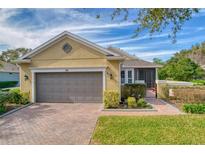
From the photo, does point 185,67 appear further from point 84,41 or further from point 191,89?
point 84,41

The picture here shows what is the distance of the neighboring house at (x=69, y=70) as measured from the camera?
13859mm

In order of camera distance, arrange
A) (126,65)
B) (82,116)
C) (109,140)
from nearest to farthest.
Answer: (109,140) → (82,116) → (126,65)

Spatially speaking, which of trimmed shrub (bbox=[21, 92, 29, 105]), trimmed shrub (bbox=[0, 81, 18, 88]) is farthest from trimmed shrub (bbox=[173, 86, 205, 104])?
trimmed shrub (bbox=[0, 81, 18, 88])

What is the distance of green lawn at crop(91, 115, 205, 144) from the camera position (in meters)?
6.55

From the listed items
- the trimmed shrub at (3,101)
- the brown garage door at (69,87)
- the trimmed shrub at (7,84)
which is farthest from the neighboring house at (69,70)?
the trimmed shrub at (7,84)

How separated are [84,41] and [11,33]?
5509 mm

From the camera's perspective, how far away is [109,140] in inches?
260

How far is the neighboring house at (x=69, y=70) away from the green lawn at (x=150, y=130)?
16.0ft

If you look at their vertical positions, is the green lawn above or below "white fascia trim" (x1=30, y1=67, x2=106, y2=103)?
below

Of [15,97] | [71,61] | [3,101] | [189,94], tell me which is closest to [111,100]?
[71,61]

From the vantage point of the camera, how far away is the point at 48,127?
8250 millimetres

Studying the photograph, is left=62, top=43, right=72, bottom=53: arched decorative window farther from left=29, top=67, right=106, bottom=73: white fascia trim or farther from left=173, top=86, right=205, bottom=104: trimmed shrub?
left=173, top=86, right=205, bottom=104: trimmed shrub

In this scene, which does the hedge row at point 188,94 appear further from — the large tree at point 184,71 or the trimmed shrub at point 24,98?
the large tree at point 184,71
